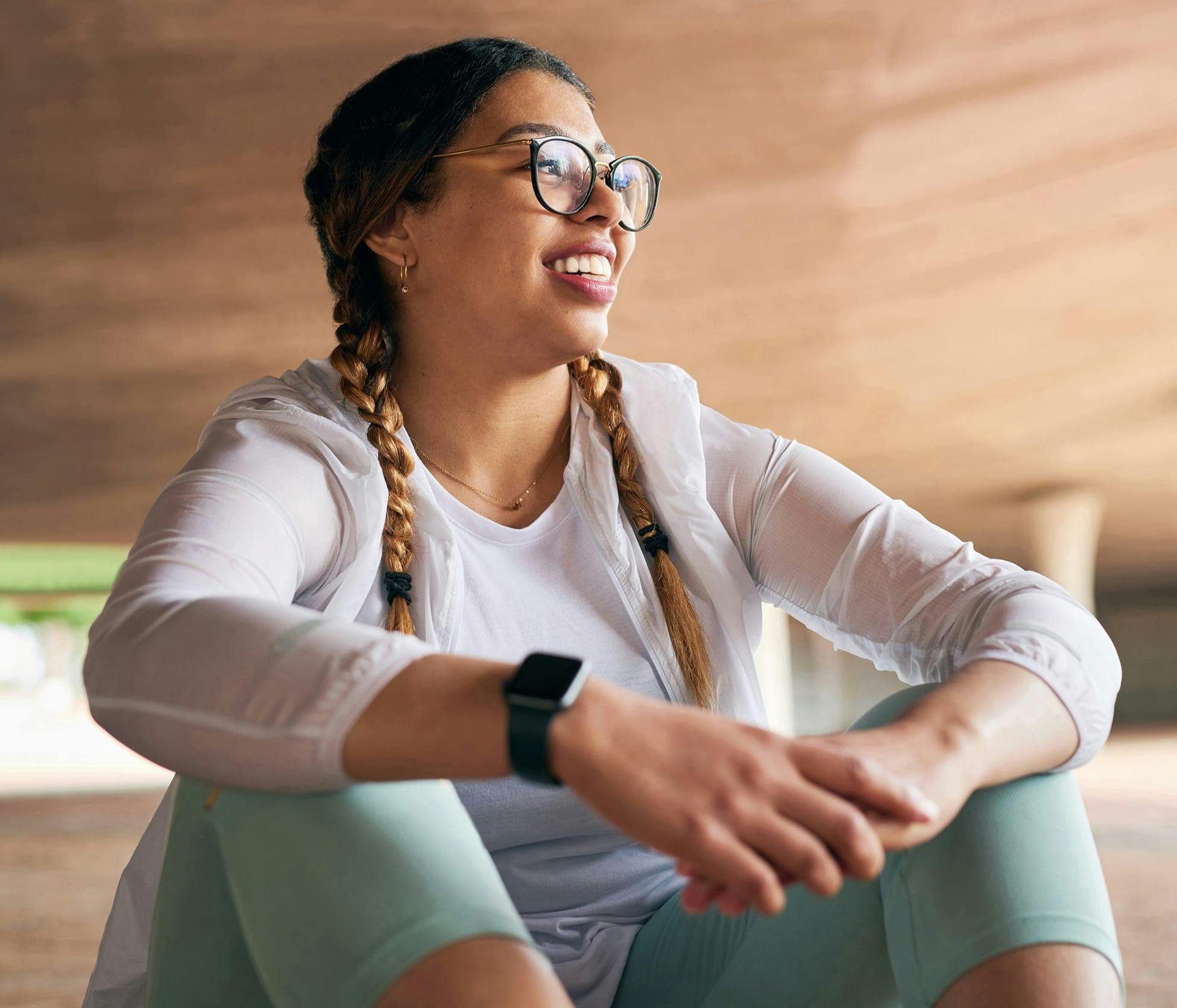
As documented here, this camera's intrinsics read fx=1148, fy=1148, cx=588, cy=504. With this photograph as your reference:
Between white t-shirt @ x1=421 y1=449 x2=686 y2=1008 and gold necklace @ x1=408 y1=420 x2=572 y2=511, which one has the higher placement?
gold necklace @ x1=408 y1=420 x2=572 y2=511

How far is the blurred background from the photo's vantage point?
4.36 m

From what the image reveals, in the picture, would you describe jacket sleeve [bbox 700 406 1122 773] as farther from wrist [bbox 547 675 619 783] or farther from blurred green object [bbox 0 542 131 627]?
blurred green object [bbox 0 542 131 627]

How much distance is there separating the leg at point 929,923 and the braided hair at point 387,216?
0.29 meters

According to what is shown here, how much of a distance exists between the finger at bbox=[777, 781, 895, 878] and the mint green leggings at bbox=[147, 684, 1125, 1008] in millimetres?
128

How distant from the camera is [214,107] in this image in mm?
4660

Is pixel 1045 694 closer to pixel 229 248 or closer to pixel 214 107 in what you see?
pixel 214 107

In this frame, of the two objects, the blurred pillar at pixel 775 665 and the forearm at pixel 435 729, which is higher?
the forearm at pixel 435 729

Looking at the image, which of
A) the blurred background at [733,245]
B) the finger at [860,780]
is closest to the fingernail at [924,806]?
the finger at [860,780]

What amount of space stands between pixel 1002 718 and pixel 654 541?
46 centimetres

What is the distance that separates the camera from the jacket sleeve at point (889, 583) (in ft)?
3.06

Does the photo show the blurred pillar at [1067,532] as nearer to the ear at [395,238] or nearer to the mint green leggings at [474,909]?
the ear at [395,238]

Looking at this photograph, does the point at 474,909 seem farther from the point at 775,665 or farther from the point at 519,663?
the point at 775,665

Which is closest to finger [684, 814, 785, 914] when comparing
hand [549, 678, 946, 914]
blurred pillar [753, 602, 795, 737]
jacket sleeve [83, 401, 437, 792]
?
hand [549, 678, 946, 914]

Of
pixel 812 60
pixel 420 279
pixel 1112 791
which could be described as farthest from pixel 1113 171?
pixel 420 279
